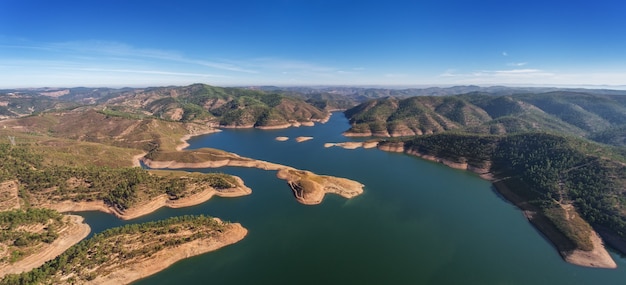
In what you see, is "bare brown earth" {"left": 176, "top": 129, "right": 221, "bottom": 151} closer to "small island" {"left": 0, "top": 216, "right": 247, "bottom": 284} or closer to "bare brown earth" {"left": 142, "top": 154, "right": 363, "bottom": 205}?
"bare brown earth" {"left": 142, "top": 154, "right": 363, "bottom": 205}

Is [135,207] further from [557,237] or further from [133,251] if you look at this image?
[557,237]

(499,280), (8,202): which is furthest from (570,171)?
(8,202)

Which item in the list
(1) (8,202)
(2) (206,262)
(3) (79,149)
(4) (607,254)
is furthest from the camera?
(3) (79,149)

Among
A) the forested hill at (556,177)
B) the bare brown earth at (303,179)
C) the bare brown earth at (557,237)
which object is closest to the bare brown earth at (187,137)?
the bare brown earth at (303,179)

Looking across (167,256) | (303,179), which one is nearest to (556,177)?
(303,179)

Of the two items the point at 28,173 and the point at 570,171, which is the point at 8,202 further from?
the point at 570,171

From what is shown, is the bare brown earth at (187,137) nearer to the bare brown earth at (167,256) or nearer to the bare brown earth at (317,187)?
the bare brown earth at (317,187)

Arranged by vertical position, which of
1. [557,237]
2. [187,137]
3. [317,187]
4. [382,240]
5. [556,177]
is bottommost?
[557,237]
